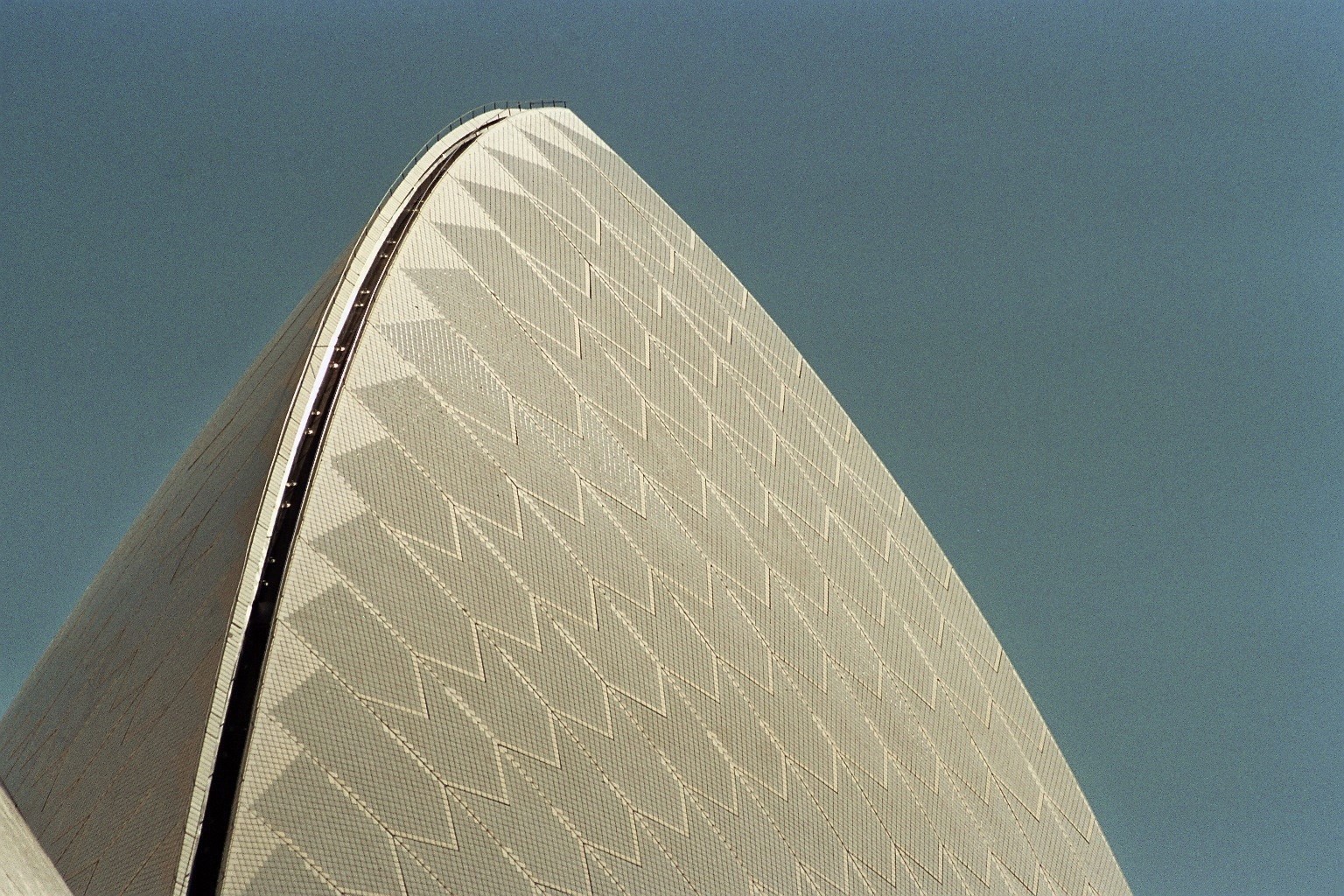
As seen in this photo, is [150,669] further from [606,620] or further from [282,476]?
[606,620]

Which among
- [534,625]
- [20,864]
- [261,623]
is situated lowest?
[20,864]

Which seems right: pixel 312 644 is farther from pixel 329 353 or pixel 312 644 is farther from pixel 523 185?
pixel 523 185

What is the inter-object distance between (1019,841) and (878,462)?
30.9 feet

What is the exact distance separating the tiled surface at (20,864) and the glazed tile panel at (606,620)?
2.93m

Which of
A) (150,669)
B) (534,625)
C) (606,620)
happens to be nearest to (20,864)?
(150,669)

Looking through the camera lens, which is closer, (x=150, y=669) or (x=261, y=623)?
(x=261, y=623)

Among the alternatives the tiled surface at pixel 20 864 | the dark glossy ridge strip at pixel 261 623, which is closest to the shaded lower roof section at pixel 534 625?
the dark glossy ridge strip at pixel 261 623

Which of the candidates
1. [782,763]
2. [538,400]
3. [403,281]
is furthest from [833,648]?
[403,281]

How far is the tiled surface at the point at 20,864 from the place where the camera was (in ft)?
29.9

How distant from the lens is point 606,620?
21.1 meters

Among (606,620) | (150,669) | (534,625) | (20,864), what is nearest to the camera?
(20,864)

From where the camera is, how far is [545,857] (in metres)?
18.1

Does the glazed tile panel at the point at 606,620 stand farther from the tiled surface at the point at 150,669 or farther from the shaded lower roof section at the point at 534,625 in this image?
the tiled surface at the point at 150,669

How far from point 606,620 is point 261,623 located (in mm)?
6397
